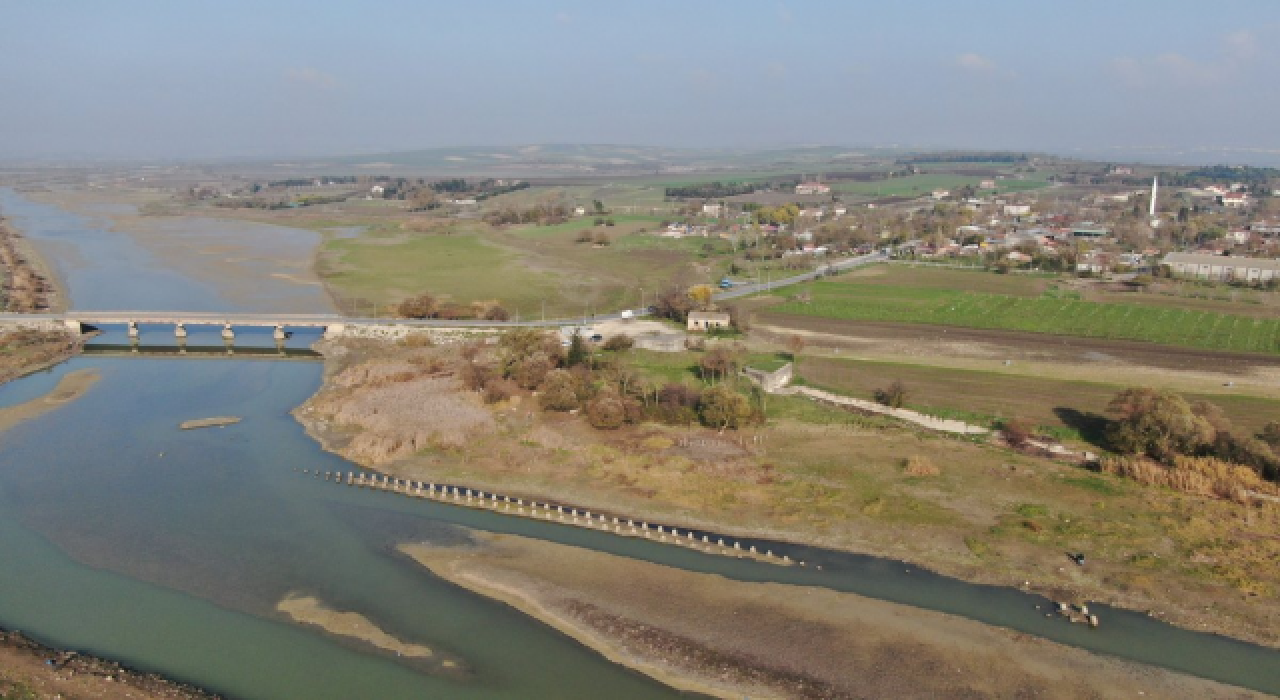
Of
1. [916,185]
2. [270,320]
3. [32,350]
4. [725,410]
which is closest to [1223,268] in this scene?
[725,410]

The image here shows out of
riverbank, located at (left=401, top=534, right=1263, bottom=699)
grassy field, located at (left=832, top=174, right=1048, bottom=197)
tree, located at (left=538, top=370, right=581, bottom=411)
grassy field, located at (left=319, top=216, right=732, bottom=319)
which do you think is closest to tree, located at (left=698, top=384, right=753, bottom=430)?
tree, located at (left=538, top=370, right=581, bottom=411)

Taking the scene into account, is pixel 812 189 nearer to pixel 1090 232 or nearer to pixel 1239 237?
pixel 1090 232

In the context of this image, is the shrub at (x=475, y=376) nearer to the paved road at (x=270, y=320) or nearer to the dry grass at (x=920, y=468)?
the paved road at (x=270, y=320)

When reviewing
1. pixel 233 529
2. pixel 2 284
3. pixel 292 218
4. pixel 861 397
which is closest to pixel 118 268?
pixel 2 284

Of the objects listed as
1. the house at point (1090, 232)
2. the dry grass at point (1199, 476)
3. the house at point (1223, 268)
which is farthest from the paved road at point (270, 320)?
the house at point (1090, 232)

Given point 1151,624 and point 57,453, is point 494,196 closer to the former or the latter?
point 57,453
